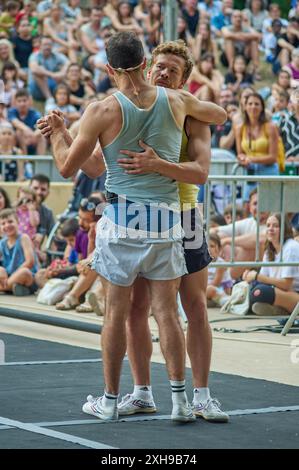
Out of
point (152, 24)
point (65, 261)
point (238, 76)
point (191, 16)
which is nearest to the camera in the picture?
point (65, 261)

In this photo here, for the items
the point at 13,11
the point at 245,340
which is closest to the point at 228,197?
the point at 245,340

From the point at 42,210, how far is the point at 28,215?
0.27 m

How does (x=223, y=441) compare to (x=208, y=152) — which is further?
(x=208, y=152)

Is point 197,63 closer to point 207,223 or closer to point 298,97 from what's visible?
point 207,223

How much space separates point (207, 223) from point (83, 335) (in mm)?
1520

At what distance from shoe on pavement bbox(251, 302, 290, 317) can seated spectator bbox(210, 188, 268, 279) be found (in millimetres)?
412

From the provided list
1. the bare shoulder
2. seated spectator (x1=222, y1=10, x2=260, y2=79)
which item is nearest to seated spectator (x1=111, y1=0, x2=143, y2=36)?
seated spectator (x1=222, y1=10, x2=260, y2=79)

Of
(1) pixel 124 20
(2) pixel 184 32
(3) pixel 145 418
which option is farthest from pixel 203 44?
(3) pixel 145 418

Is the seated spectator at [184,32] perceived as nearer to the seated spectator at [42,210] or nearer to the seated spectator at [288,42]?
the seated spectator at [288,42]

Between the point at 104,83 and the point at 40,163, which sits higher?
the point at 104,83

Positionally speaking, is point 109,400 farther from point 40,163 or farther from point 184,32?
point 184,32

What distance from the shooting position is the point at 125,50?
21.0ft

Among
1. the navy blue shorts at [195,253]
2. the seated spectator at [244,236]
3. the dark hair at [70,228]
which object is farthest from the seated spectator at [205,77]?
the navy blue shorts at [195,253]

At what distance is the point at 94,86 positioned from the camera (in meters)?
20.5
